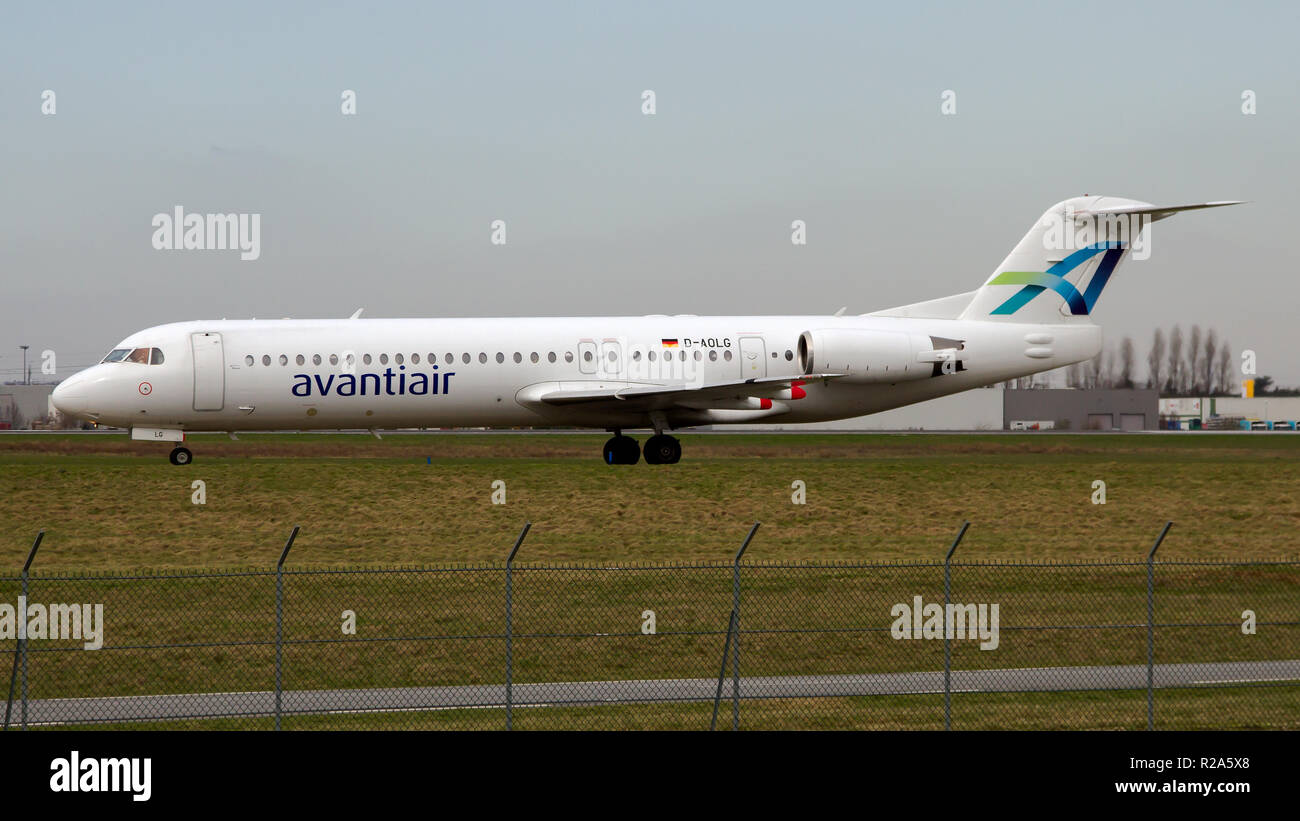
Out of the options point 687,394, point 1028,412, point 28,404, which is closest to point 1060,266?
point 687,394

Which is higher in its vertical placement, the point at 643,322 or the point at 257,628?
the point at 643,322

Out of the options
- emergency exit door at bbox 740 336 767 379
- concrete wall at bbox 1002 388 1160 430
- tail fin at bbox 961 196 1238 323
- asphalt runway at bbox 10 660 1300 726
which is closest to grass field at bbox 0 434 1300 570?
emergency exit door at bbox 740 336 767 379

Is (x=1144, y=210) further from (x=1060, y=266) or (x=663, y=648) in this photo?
(x=663, y=648)

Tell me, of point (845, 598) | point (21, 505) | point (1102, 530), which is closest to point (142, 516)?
point (21, 505)

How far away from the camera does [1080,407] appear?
308ft

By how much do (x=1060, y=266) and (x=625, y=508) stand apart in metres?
17.1

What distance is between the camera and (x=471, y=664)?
2134 cm

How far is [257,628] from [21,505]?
13508mm

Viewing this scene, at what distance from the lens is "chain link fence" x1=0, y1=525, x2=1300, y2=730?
56.4 ft

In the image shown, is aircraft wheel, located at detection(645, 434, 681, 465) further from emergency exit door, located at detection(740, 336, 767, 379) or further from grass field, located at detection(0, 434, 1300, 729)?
emergency exit door, located at detection(740, 336, 767, 379)

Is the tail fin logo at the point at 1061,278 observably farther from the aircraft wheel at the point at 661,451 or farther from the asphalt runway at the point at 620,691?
the asphalt runway at the point at 620,691
